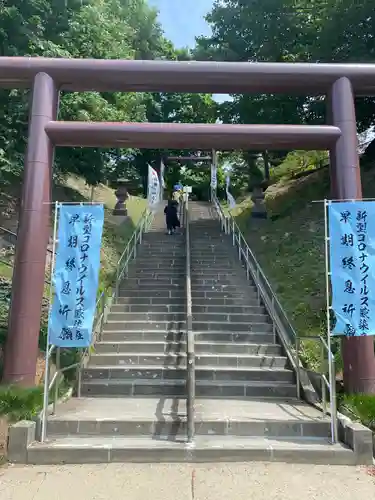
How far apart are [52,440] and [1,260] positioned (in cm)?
576

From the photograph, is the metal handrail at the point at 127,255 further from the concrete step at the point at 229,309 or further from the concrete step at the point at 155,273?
the concrete step at the point at 229,309

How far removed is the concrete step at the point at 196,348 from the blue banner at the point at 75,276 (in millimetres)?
2287

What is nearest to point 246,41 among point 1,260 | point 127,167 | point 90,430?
point 127,167

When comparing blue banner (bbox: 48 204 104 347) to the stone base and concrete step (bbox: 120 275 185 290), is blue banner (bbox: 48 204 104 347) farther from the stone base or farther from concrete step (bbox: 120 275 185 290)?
the stone base

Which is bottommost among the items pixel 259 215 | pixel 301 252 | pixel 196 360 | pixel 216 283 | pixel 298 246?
pixel 196 360

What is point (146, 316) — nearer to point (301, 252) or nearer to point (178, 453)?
point (178, 453)

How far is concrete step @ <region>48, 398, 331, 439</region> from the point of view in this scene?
18.1 feet

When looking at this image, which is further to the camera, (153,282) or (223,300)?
(153,282)

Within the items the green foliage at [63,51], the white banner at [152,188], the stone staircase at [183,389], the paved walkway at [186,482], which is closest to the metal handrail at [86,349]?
the stone staircase at [183,389]

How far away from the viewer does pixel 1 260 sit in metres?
9.99

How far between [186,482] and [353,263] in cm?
342

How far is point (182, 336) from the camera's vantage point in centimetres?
827

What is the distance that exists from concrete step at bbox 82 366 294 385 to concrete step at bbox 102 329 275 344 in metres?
0.95

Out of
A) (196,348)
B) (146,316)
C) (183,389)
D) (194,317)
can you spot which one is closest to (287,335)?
(196,348)
